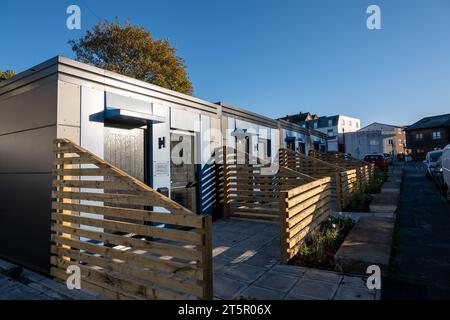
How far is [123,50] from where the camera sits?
17938 millimetres

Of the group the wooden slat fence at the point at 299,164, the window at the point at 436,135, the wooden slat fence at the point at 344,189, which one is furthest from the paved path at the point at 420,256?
the window at the point at 436,135

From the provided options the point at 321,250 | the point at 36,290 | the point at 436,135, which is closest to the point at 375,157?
the point at 321,250

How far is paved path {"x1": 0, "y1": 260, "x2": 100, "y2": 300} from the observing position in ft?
11.2

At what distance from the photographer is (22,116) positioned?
4840 millimetres

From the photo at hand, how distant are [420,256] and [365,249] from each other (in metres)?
1.11

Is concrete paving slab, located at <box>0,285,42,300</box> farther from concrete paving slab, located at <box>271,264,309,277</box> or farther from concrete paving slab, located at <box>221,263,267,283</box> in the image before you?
concrete paving slab, located at <box>271,264,309,277</box>

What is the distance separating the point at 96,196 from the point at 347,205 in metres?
7.91

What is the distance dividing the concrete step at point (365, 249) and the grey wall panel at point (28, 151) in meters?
4.78

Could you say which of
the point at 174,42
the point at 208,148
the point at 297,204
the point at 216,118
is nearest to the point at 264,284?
the point at 297,204

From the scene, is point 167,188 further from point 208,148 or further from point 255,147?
point 255,147

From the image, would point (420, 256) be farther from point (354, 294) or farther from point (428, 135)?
point (428, 135)

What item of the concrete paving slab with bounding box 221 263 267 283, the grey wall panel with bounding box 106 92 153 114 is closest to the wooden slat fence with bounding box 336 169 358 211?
the concrete paving slab with bounding box 221 263 267 283
